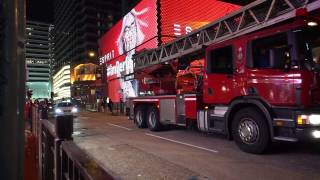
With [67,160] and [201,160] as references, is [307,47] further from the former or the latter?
[67,160]

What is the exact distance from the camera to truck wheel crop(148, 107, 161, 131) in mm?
14180

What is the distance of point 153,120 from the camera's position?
1448 centimetres

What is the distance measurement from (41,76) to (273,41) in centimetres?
18755

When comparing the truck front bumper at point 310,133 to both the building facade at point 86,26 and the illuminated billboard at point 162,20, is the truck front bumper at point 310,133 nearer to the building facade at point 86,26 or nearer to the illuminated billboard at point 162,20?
the illuminated billboard at point 162,20

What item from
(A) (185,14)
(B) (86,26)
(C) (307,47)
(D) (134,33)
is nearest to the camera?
(C) (307,47)

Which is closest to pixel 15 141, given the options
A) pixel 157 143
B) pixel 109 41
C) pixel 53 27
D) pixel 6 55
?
pixel 6 55

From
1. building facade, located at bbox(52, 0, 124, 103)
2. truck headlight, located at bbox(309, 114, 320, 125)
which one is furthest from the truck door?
building facade, located at bbox(52, 0, 124, 103)

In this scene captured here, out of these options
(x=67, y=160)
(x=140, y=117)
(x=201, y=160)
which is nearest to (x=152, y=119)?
(x=140, y=117)

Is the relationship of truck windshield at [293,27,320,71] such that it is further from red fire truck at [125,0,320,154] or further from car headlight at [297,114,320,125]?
car headlight at [297,114,320,125]

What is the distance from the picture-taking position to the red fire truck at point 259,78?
7363 millimetres

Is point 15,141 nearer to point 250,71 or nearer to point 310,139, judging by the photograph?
point 310,139

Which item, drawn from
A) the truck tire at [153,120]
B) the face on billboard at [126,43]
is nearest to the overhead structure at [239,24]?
the truck tire at [153,120]

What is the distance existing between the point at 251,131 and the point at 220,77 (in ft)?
6.52

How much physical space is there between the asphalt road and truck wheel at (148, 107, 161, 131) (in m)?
2.82
